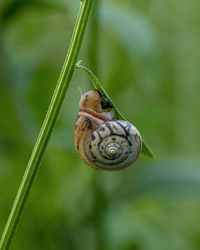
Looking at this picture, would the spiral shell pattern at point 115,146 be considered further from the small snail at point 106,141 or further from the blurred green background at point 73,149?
the blurred green background at point 73,149

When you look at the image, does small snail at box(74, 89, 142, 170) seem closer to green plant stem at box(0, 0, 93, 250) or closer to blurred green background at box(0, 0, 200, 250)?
green plant stem at box(0, 0, 93, 250)

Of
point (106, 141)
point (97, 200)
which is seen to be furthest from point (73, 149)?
point (106, 141)

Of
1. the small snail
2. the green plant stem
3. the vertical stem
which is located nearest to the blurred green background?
the vertical stem

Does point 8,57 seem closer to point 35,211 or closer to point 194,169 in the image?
point 35,211

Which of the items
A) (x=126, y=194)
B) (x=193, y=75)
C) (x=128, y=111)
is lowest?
(x=126, y=194)

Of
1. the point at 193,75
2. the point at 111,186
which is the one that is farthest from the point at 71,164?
the point at 193,75

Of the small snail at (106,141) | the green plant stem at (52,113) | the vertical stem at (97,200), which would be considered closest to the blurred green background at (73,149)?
the vertical stem at (97,200)
